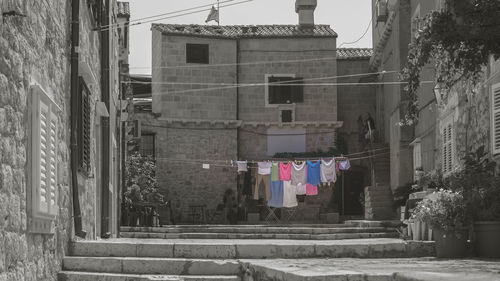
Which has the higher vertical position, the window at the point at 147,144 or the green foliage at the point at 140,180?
the window at the point at 147,144

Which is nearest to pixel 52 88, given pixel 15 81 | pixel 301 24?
pixel 15 81

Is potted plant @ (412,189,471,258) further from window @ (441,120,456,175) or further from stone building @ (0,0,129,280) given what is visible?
window @ (441,120,456,175)

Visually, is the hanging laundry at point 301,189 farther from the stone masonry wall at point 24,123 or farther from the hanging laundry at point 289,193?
the stone masonry wall at point 24,123

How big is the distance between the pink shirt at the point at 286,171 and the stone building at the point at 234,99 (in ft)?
12.5

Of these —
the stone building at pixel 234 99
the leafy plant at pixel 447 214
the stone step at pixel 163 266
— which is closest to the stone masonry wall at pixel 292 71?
the stone building at pixel 234 99

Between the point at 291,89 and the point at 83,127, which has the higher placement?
the point at 291,89

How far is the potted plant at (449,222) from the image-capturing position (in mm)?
11055

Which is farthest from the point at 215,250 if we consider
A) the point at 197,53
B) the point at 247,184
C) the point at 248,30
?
the point at 248,30

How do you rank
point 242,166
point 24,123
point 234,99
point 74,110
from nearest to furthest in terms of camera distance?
1. point 24,123
2. point 74,110
3. point 242,166
4. point 234,99

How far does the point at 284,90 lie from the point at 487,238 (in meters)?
26.2

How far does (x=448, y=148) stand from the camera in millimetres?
17531

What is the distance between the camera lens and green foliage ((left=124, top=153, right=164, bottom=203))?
1032 inches

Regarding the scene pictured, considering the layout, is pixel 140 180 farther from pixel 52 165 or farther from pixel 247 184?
pixel 52 165

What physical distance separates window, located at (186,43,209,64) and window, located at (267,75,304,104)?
302 cm
